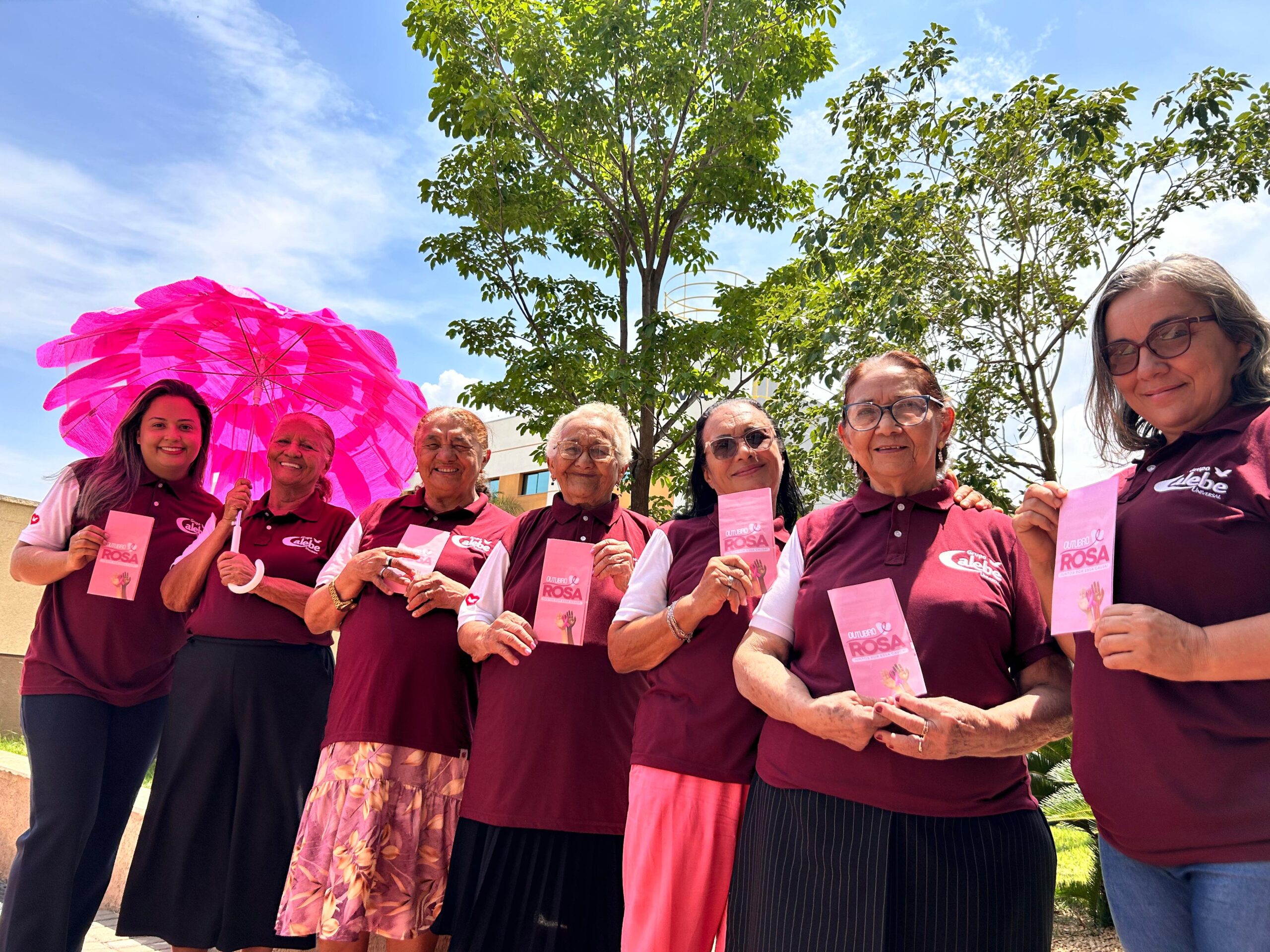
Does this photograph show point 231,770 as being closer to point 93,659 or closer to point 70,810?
point 70,810

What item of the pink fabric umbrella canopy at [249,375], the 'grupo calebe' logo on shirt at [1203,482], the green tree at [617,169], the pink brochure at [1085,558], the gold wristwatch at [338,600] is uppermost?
the green tree at [617,169]

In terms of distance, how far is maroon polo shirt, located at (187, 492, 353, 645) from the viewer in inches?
149

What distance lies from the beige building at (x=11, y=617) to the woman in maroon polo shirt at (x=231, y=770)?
18906 mm

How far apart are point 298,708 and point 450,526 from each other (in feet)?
3.31

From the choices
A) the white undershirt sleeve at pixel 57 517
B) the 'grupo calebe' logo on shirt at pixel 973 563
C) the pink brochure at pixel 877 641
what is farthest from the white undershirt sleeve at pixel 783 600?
the white undershirt sleeve at pixel 57 517

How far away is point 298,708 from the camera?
12.5ft

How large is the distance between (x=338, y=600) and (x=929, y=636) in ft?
7.61

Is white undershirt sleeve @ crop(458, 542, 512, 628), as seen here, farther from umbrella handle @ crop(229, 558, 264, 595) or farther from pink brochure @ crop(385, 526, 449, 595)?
umbrella handle @ crop(229, 558, 264, 595)

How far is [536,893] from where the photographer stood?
305 centimetres

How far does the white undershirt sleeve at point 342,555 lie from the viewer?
373 centimetres

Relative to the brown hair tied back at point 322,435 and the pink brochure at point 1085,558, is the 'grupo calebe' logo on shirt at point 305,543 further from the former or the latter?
the pink brochure at point 1085,558

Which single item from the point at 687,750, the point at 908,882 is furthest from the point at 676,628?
the point at 908,882

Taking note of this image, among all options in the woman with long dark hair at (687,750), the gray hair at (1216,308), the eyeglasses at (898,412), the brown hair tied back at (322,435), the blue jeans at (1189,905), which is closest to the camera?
the blue jeans at (1189,905)

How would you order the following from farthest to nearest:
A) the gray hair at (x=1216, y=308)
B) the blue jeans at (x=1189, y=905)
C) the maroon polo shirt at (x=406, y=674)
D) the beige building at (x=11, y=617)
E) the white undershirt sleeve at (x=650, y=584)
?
the beige building at (x=11, y=617)
the maroon polo shirt at (x=406, y=674)
the white undershirt sleeve at (x=650, y=584)
the gray hair at (x=1216, y=308)
the blue jeans at (x=1189, y=905)
